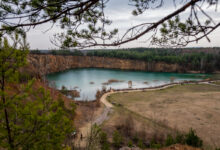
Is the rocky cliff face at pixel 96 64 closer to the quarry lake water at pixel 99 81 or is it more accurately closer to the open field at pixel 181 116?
the quarry lake water at pixel 99 81

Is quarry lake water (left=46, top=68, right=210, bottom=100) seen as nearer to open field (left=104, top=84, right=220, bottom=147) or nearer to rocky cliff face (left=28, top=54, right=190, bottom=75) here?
open field (left=104, top=84, right=220, bottom=147)

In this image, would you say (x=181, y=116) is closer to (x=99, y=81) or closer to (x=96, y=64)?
(x=99, y=81)

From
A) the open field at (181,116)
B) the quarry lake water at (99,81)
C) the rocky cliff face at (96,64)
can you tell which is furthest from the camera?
the rocky cliff face at (96,64)

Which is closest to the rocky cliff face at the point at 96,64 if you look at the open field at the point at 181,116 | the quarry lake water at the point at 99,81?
the quarry lake water at the point at 99,81

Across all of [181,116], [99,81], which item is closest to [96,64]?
[99,81]

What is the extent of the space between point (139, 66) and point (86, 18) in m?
51.7

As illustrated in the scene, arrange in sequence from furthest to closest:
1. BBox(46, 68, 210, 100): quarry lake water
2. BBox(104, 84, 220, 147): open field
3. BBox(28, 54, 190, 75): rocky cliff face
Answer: BBox(28, 54, 190, 75): rocky cliff face < BBox(46, 68, 210, 100): quarry lake water < BBox(104, 84, 220, 147): open field

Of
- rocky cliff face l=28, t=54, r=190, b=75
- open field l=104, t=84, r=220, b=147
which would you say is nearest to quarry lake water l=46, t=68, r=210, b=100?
open field l=104, t=84, r=220, b=147

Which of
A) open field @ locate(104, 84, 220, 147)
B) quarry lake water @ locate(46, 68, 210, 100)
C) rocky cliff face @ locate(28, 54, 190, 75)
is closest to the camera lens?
open field @ locate(104, 84, 220, 147)

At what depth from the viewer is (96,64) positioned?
59.5 metres

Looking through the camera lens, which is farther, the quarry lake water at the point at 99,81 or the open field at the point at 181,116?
the quarry lake water at the point at 99,81

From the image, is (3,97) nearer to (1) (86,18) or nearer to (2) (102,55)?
(1) (86,18)

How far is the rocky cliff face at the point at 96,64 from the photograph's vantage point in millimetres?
46066

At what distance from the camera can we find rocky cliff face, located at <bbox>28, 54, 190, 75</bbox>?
1814 inches
